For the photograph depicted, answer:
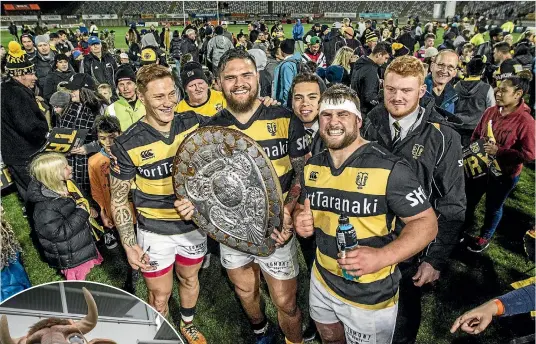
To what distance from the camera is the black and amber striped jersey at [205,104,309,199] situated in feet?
9.46

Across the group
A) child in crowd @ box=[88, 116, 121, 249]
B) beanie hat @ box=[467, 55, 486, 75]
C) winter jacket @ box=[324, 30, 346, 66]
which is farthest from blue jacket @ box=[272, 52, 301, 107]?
winter jacket @ box=[324, 30, 346, 66]

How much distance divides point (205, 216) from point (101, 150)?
271 centimetres

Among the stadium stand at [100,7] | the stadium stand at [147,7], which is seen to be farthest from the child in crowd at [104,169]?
the stadium stand at [147,7]

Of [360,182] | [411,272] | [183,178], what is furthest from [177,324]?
[360,182]

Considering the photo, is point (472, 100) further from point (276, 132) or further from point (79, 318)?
point (79, 318)

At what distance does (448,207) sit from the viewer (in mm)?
2807

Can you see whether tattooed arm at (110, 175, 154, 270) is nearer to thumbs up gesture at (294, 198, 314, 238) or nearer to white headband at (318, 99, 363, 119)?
thumbs up gesture at (294, 198, 314, 238)

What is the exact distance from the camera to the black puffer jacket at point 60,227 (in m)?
3.47

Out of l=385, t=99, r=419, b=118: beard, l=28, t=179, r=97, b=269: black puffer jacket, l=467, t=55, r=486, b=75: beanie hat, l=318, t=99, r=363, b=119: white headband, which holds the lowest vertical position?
l=28, t=179, r=97, b=269: black puffer jacket

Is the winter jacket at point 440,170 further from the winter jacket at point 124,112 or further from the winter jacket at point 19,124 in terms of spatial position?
the winter jacket at point 19,124

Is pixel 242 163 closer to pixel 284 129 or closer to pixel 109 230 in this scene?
pixel 284 129

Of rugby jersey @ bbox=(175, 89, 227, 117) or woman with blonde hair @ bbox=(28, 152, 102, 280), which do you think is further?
rugby jersey @ bbox=(175, 89, 227, 117)

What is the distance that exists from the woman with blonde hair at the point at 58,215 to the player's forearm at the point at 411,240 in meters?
2.81

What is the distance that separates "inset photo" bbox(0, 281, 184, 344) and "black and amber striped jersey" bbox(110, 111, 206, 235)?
182 centimetres
